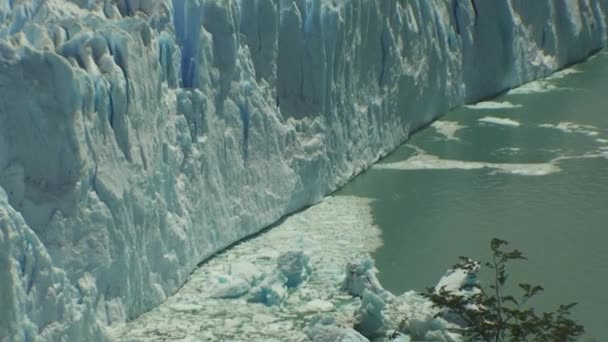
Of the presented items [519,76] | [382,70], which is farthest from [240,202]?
[519,76]

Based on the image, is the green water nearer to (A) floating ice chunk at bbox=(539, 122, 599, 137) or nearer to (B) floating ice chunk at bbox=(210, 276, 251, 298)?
(A) floating ice chunk at bbox=(539, 122, 599, 137)

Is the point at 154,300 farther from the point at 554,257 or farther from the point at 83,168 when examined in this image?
the point at 554,257

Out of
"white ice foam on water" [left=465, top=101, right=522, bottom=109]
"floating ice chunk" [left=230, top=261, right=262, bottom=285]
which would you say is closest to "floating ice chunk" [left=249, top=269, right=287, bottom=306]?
"floating ice chunk" [left=230, top=261, right=262, bottom=285]

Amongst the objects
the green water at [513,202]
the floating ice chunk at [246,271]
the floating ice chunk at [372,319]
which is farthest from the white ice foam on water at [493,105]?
the floating ice chunk at [372,319]

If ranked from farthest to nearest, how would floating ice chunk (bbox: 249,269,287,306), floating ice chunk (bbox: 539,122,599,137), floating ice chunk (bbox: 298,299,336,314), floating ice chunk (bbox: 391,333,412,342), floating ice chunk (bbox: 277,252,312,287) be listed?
floating ice chunk (bbox: 539,122,599,137) → floating ice chunk (bbox: 277,252,312,287) → floating ice chunk (bbox: 249,269,287,306) → floating ice chunk (bbox: 298,299,336,314) → floating ice chunk (bbox: 391,333,412,342)

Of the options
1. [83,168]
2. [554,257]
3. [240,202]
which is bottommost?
[554,257]

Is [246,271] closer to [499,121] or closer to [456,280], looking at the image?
[456,280]

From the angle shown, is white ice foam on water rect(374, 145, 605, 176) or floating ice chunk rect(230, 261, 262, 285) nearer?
floating ice chunk rect(230, 261, 262, 285)
